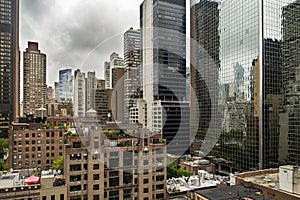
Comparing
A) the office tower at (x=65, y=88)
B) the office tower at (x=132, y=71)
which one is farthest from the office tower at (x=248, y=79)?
the office tower at (x=65, y=88)

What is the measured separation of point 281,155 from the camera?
12.4 metres

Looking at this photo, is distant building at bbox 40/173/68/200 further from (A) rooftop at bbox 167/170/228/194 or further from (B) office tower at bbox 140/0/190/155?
(B) office tower at bbox 140/0/190/155

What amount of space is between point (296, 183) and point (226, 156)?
9.54 m

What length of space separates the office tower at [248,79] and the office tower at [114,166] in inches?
279

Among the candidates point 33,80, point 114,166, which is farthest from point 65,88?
point 114,166

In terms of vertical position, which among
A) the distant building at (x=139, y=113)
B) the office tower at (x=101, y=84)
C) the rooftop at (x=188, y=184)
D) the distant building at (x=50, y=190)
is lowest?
the rooftop at (x=188, y=184)

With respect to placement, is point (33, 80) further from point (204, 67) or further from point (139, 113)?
point (204, 67)

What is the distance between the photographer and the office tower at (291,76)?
1213 cm

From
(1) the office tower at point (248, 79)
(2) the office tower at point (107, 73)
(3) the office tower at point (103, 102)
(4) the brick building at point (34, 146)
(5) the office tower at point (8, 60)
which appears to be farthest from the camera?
(5) the office tower at point (8, 60)

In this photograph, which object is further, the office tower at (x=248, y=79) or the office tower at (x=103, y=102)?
the office tower at (x=103, y=102)

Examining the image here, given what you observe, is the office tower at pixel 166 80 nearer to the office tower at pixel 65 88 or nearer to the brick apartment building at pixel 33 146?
the brick apartment building at pixel 33 146

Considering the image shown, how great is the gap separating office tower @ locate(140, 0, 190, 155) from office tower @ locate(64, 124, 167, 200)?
33.5ft

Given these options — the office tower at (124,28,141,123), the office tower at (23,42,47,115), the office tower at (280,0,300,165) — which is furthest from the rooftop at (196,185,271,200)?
the office tower at (23,42,47,115)

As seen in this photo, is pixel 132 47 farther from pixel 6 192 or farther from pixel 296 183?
pixel 296 183
